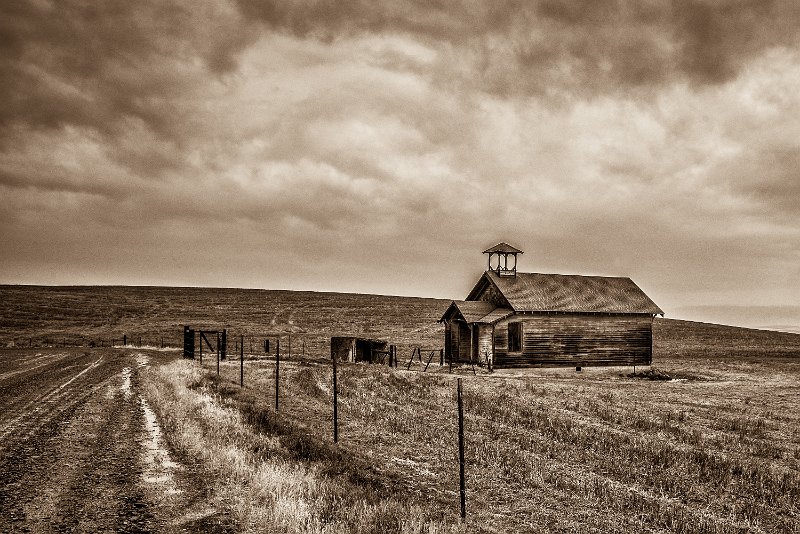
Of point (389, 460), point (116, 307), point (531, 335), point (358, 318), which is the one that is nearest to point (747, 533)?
point (389, 460)

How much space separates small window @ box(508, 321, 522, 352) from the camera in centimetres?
3438

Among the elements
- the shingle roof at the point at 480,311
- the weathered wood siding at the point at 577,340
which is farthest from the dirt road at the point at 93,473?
the weathered wood siding at the point at 577,340

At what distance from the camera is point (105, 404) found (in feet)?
50.6

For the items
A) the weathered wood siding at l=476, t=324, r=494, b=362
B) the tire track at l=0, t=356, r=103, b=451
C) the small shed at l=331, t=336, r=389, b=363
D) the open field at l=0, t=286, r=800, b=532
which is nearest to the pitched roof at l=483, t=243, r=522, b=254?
the weathered wood siding at l=476, t=324, r=494, b=362

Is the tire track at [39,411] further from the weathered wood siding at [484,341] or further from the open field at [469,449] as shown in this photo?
the weathered wood siding at [484,341]

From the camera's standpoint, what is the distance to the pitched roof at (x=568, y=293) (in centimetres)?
3534

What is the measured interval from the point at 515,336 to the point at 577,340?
4011 mm

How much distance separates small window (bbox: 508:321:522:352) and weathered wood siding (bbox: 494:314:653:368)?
204mm

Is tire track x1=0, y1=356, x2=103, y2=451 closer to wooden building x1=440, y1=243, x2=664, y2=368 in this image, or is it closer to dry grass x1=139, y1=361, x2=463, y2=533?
dry grass x1=139, y1=361, x2=463, y2=533

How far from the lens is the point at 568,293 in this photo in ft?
123

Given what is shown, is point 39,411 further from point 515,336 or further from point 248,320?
point 248,320

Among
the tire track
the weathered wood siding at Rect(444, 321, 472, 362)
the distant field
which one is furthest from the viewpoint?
the distant field

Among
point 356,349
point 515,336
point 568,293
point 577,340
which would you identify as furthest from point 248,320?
point 577,340

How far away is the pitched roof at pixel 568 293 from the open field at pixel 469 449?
28.8 feet
